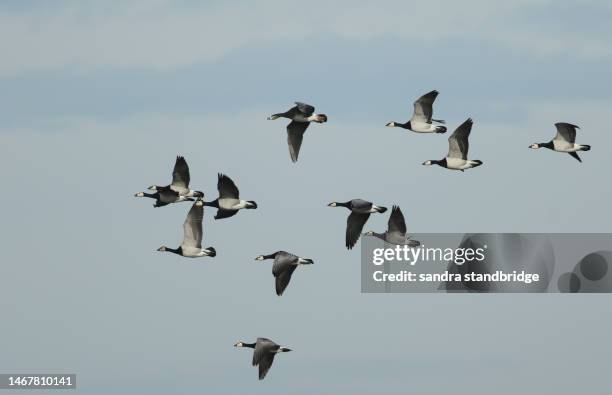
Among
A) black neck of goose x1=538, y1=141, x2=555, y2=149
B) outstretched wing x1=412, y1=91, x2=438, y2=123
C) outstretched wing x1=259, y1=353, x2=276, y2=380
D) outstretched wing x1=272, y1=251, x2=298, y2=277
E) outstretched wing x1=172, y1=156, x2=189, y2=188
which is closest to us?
outstretched wing x1=259, y1=353, x2=276, y2=380

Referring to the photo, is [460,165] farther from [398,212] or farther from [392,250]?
[392,250]

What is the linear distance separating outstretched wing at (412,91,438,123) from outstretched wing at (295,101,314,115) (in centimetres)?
468

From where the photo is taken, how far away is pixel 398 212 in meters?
107

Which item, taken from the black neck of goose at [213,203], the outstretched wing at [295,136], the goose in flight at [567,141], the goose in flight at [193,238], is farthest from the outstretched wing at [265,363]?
the goose in flight at [567,141]

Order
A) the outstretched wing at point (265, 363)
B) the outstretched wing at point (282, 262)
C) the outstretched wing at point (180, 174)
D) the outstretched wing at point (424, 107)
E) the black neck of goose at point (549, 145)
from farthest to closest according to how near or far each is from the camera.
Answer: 1. the black neck of goose at point (549, 145)
2. the outstretched wing at point (180, 174)
3. the outstretched wing at point (424, 107)
4. the outstretched wing at point (282, 262)
5. the outstretched wing at point (265, 363)

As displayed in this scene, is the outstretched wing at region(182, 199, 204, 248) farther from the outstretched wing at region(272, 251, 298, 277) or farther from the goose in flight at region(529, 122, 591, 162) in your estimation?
the goose in flight at region(529, 122, 591, 162)

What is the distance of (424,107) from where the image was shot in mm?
104750

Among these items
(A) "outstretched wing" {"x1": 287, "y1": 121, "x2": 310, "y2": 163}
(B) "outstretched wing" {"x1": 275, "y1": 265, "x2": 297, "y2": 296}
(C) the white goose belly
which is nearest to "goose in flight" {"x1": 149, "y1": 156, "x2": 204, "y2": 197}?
(A) "outstretched wing" {"x1": 287, "y1": 121, "x2": 310, "y2": 163}

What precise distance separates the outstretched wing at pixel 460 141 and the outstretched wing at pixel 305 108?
21.1 feet

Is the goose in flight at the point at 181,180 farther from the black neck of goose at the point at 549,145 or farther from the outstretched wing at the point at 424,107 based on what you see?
the black neck of goose at the point at 549,145

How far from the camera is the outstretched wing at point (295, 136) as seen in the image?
105188 millimetres

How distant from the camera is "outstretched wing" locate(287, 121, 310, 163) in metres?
105

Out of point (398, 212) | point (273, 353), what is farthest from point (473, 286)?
point (273, 353)

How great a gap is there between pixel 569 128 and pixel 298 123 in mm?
12513
